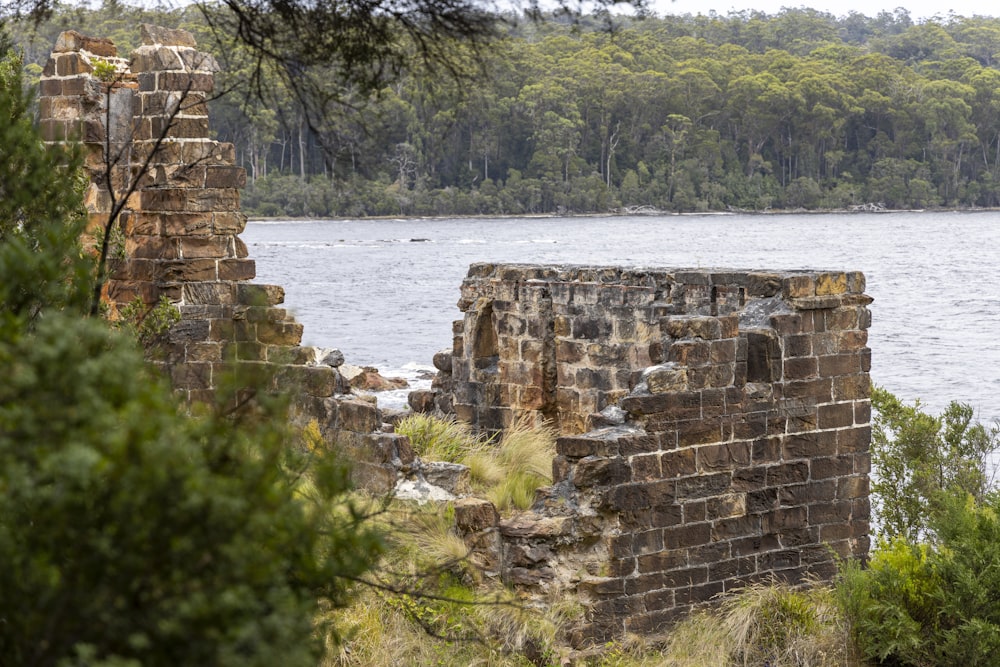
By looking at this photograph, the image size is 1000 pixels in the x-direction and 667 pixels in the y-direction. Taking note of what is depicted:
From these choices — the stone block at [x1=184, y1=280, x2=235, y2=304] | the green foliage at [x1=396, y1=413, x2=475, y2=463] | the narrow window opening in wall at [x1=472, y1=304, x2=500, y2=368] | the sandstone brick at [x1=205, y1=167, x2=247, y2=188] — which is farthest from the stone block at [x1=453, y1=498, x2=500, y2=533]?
the narrow window opening in wall at [x1=472, y1=304, x2=500, y2=368]

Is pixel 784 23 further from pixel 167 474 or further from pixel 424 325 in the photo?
pixel 167 474

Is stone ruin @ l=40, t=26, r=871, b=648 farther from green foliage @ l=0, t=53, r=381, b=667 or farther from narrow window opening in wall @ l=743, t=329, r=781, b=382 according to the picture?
green foliage @ l=0, t=53, r=381, b=667

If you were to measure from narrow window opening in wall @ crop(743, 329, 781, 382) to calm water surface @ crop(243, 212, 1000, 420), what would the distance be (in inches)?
333

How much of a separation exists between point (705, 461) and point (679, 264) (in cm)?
5574

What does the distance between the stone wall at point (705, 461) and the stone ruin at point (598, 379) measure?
14 millimetres

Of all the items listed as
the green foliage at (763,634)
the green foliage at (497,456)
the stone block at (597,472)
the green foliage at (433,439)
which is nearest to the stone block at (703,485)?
the stone block at (597,472)

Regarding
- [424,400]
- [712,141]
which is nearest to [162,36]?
[424,400]

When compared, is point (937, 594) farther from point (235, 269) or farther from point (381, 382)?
point (381, 382)

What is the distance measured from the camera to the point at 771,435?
372 inches

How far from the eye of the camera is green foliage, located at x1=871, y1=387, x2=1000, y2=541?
13305 mm

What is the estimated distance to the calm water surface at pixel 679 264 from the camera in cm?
3941

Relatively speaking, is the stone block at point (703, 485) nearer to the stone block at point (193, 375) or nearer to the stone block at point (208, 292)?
the stone block at point (193, 375)

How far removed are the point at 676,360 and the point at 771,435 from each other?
1.05 metres

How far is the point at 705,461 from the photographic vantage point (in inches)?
353
